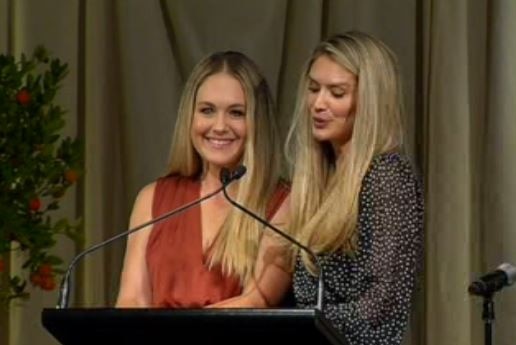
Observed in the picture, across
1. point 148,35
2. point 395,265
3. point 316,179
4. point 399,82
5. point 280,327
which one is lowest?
point 280,327

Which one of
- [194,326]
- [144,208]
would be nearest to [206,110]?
[144,208]

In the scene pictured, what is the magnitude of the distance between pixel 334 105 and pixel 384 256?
0.33m

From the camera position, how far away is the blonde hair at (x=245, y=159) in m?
2.83

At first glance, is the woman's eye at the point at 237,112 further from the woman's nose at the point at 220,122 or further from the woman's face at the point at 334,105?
the woman's face at the point at 334,105

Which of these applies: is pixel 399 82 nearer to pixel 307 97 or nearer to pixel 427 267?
pixel 307 97

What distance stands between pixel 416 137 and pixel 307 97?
3.36ft

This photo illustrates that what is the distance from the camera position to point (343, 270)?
2.59 meters

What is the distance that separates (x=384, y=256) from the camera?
2.51 meters

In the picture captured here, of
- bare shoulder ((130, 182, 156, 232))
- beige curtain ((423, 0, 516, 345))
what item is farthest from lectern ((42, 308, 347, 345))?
beige curtain ((423, 0, 516, 345))

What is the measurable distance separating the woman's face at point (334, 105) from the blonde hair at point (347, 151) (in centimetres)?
2

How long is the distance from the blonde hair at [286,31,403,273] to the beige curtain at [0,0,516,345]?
3.16 feet

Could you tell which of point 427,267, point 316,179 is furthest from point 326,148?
point 427,267

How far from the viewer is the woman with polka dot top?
2512 millimetres

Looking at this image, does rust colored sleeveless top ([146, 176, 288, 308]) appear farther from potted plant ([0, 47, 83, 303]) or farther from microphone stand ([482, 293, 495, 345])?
microphone stand ([482, 293, 495, 345])
